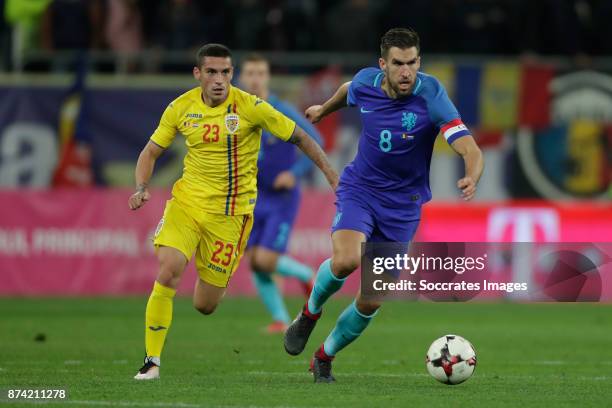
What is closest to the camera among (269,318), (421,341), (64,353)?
(64,353)

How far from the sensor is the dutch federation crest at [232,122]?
401 inches

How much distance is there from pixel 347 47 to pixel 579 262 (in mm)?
12957

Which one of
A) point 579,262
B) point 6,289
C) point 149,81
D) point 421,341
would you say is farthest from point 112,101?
point 579,262

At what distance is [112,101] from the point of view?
21203 mm

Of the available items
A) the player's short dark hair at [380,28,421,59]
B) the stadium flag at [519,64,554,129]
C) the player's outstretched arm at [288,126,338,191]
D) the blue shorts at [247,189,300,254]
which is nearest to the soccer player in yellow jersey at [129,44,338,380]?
the player's outstretched arm at [288,126,338,191]

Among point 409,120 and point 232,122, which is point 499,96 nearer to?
point 232,122

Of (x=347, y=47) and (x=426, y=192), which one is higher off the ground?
(x=347, y=47)

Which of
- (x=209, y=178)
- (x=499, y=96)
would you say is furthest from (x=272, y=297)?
(x=499, y=96)

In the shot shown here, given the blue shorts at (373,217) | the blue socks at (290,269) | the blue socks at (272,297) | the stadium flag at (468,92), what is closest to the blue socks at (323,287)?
the blue shorts at (373,217)

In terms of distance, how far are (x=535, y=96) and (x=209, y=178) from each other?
11892mm

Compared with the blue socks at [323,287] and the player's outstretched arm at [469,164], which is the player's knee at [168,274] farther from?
the player's outstretched arm at [469,164]

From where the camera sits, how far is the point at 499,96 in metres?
21.3

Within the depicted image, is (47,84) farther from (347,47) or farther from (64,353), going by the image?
(64,353)

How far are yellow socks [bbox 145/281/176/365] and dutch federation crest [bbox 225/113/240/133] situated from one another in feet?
4.33
